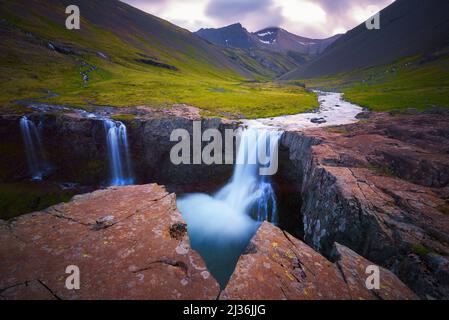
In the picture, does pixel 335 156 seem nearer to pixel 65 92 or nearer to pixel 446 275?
pixel 446 275

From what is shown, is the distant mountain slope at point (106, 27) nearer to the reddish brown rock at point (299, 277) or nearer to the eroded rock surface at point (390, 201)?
the eroded rock surface at point (390, 201)

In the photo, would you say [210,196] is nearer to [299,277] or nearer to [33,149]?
[299,277]

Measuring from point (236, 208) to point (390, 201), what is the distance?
51.7 feet

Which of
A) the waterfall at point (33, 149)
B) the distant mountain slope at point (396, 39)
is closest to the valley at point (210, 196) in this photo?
the waterfall at point (33, 149)

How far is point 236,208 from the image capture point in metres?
23.5

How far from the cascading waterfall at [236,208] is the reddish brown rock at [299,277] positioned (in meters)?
9.74

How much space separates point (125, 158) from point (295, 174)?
22597 millimetres

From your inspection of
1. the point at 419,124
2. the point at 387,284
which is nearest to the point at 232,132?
the point at 419,124

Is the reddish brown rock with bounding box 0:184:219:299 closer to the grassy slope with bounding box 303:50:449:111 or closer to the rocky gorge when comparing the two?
the rocky gorge

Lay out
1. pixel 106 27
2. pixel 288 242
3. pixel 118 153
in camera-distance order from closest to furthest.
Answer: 1. pixel 288 242
2. pixel 118 153
3. pixel 106 27

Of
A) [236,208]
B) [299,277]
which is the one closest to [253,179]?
[236,208]

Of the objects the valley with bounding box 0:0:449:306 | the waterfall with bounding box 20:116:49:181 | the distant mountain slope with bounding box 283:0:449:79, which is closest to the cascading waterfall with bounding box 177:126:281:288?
the valley with bounding box 0:0:449:306

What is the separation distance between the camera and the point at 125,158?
98.7 feet

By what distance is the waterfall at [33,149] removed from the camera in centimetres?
2689
